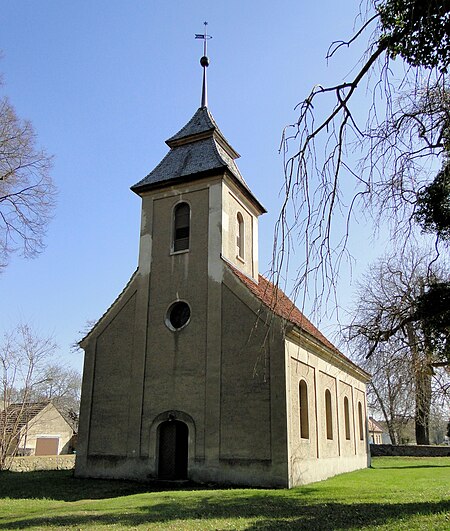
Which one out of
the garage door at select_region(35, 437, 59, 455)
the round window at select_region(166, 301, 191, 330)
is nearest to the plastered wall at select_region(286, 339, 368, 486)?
the round window at select_region(166, 301, 191, 330)

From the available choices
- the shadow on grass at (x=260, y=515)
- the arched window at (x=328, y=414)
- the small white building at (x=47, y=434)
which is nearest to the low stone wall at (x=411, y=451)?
the arched window at (x=328, y=414)

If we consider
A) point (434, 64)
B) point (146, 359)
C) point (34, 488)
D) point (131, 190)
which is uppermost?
point (131, 190)

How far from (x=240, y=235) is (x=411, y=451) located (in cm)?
2576

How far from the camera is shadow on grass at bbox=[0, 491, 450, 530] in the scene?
397 inches

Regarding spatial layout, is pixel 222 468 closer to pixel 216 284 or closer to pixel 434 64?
pixel 216 284

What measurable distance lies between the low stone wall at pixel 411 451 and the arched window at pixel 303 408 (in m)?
22.9

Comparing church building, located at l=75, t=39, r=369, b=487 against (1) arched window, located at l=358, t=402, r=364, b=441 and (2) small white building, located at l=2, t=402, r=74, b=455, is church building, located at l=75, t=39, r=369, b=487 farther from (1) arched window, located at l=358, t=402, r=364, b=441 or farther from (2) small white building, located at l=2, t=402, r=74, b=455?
(2) small white building, located at l=2, t=402, r=74, b=455

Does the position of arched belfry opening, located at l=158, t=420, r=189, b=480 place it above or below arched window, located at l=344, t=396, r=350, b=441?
below

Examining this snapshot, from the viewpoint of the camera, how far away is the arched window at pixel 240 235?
22.1 m

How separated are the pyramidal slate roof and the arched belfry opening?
990 centimetres

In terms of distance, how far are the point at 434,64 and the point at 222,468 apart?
14.3m

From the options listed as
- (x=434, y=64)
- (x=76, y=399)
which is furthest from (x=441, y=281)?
(x=76, y=399)

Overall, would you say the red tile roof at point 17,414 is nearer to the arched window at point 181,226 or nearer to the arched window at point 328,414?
the arched window at point 181,226

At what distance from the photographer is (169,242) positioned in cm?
2130
